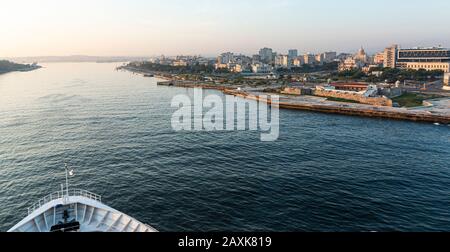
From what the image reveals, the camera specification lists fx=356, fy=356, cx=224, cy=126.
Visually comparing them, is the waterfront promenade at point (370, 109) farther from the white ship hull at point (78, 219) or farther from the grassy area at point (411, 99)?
the white ship hull at point (78, 219)

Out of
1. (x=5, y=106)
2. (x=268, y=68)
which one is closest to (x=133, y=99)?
(x=5, y=106)

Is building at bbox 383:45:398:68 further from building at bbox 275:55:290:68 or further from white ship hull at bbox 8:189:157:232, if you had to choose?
white ship hull at bbox 8:189:157:232

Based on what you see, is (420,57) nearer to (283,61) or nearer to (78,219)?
(283,61)

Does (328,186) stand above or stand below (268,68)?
below

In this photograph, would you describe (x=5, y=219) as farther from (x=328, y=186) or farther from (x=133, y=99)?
(x=133, y=99)

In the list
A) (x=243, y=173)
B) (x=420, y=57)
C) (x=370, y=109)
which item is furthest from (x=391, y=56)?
(x=243, y=173)

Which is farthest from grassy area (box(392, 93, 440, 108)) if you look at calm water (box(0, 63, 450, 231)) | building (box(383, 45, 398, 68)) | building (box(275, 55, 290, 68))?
building (box(275, 55, 290, 68))

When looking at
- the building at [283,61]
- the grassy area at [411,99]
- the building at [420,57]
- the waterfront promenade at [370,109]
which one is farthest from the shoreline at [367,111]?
the building at [283,61]
